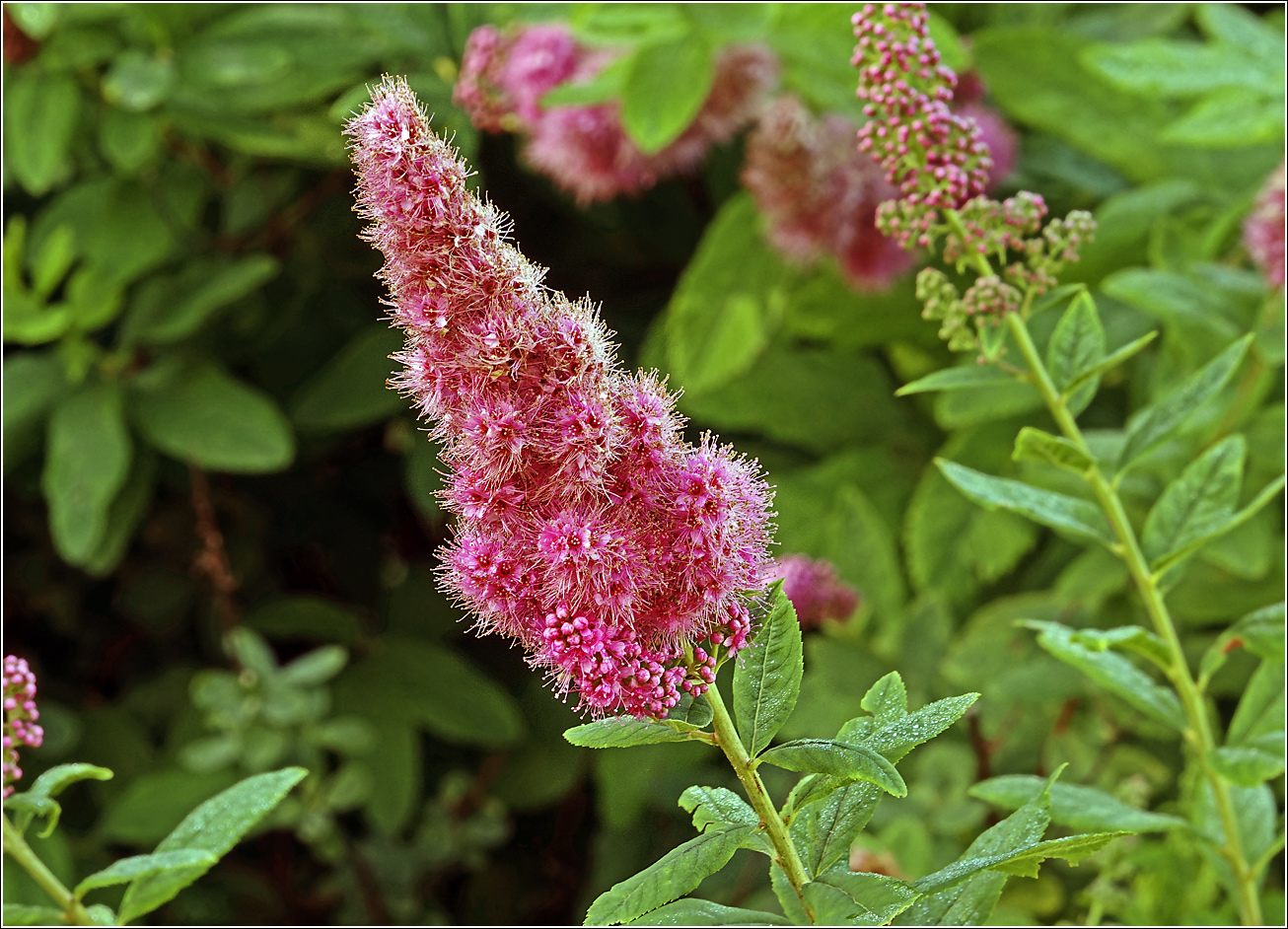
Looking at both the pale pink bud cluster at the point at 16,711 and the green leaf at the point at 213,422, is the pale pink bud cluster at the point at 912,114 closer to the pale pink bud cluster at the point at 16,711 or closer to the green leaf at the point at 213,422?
the pale pink bud cluster at the point at 16,711

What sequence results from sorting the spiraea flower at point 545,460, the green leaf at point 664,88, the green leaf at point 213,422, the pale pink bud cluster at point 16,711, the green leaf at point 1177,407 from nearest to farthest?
the spiraea flower at point 545,460 → the pale pink bud cluster at point 16,711 → the green leaf at point 1177,407 → the green leaf at point 664,88 → the green leaf at point 213,422

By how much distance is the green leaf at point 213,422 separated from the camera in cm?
99

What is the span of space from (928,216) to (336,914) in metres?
0.95

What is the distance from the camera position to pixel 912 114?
1.53 feet

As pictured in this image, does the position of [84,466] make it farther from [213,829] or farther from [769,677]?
[769,677]

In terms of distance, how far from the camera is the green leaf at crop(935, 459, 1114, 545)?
510 mm

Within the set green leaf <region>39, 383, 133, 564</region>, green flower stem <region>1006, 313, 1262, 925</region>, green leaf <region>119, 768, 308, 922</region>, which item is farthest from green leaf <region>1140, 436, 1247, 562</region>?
green leaf <region>39, 383, 133, 564</region>

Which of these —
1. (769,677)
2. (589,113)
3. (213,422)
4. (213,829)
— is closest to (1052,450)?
(769,677)

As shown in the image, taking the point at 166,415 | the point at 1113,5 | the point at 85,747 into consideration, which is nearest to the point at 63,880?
the point at 85,747

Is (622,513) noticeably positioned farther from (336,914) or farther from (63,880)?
(336,914)

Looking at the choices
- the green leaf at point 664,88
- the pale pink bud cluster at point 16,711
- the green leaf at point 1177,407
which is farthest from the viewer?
the green leaf at point 664,88

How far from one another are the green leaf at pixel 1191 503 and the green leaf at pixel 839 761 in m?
0.29

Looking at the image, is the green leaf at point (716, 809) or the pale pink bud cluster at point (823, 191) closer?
the green leaf at point (716, 809)

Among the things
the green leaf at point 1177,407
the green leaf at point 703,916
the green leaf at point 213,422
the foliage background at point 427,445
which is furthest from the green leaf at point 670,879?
the green leaf at point 213,422
